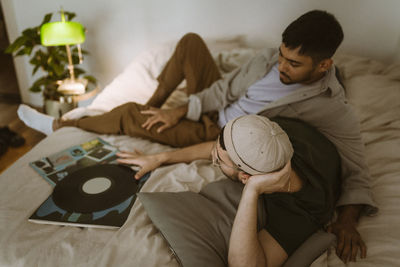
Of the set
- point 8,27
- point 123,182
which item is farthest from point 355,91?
point 8,27

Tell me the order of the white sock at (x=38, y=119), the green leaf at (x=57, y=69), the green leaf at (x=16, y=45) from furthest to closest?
the green leaf at (x=57, y=69), the green leaf at (x=16, y=45), the white sock at (x=38, y=119)

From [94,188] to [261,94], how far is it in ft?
2.54

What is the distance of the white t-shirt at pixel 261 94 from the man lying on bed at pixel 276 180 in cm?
20

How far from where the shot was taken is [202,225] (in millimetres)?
732

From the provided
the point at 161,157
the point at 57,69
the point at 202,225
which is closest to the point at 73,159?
the point at 161,157

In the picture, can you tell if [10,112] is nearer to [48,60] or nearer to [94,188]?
[48,60]

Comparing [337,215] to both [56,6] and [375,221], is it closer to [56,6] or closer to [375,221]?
[375,221]

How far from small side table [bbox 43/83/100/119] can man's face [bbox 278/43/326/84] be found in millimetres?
1344

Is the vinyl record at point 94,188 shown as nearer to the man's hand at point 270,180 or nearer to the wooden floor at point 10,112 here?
the man's hand at point 270,180

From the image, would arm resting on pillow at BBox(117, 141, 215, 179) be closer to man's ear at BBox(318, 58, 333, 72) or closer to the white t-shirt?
the white t-shirt

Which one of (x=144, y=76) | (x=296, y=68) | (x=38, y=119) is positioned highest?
(x=296, y=68)

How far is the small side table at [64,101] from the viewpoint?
1779 mm

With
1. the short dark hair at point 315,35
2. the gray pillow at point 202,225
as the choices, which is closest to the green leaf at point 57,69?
the gray pillow at point 202,225

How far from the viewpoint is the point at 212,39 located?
1.95 m
